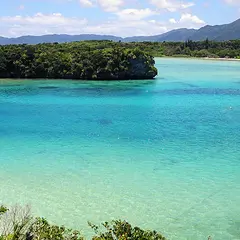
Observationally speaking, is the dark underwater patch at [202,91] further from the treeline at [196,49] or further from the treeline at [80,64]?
the treeline at [196,49]

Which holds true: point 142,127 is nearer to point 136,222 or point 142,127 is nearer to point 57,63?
point 136,222

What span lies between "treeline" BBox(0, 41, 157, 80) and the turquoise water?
26695mm

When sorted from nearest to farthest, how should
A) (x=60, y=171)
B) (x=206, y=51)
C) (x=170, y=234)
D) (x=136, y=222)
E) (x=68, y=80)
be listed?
1. (x=170, y=234)
2. (x=136, y=222)
3. (x=60, y=171)
4. (x=68, y=80)
5. (x=206, y=51)

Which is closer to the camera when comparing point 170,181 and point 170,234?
point 170,234

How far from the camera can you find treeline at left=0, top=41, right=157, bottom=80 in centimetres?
6525

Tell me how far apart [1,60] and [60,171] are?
52.4 m

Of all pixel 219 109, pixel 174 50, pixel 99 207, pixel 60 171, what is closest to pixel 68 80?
pixel 219 109

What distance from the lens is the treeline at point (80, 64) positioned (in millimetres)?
65250

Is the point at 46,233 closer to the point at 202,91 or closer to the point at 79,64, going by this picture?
the point at 202,91

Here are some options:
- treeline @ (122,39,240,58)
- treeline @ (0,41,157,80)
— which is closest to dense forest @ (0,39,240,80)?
treeline @ (0,41,157,80)

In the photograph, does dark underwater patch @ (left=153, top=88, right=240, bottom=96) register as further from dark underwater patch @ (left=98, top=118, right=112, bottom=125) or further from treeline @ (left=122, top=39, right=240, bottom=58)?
treeline @ (left=122, top=39, right=240, bottom=58)

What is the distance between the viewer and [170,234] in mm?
12875

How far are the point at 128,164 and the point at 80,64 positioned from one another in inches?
1892

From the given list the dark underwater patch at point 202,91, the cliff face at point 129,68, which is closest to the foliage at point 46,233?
the dark underwater patch at point 202,91
